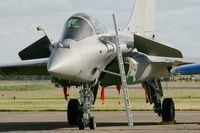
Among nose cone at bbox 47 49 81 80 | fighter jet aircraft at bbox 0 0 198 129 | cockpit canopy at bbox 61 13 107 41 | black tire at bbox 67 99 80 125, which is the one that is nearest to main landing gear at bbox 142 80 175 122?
fighter jet aircraft at bbox 0 0 198 129

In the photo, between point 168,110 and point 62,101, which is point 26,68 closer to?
point 168,110

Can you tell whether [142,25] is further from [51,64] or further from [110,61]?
[51,64]

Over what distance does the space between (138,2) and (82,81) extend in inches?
307

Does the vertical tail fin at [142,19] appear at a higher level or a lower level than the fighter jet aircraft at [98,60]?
higher

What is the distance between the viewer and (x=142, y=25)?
27062 millimetres

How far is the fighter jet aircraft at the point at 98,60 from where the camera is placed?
1966 cm

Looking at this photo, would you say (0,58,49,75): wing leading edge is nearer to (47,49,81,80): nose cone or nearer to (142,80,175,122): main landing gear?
(47,49,81,80): nose cone

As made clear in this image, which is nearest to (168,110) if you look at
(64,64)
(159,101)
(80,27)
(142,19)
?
(159,101)

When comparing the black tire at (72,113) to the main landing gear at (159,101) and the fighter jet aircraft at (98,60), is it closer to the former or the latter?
the fighter jet aircraft at (98,60)

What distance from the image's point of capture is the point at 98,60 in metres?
20.8

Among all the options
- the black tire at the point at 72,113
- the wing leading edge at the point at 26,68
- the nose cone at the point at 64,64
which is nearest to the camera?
the nose cone at the point at 64,64

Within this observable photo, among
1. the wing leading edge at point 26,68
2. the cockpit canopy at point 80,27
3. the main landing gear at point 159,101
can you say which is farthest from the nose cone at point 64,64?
the main landing gear at point 159,101

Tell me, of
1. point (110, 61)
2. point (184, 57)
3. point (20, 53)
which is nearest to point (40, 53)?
point (20, 53)

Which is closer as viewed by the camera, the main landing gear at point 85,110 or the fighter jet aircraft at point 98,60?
the fighter jet aircraft at point 98,60
